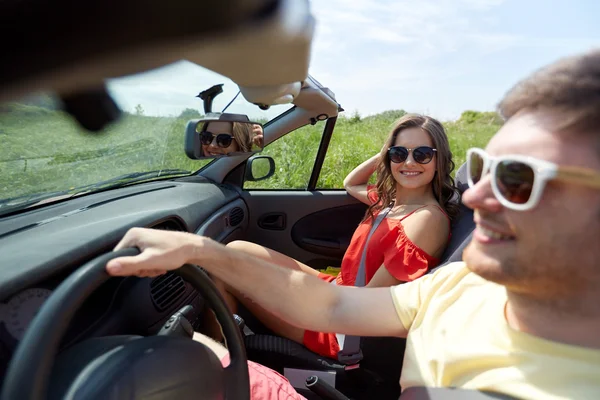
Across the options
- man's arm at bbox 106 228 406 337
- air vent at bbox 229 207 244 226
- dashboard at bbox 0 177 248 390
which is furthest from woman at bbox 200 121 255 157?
man's arm at bbox 106 228 406 337

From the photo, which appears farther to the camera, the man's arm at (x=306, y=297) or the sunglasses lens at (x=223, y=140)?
the sunglasses lens at (x=223, y=140)

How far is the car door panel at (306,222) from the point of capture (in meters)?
3.67

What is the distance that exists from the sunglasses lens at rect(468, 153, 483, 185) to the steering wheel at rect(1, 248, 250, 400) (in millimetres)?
771

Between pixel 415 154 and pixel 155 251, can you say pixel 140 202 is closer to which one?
pixel 155 251

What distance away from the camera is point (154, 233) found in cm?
121

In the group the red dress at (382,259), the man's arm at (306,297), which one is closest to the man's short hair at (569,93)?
the man's arm at (306,297)

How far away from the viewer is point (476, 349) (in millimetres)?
1279

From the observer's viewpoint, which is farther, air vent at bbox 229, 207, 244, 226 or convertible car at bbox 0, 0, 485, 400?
air vent at bbox 229, 207, 244, 226

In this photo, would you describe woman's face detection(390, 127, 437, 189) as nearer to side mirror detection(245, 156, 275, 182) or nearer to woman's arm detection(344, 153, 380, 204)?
woman's arm detection(344, 153, 380, 204)

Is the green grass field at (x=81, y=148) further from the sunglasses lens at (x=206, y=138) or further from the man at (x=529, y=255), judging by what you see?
the man at (x=529, y=255)

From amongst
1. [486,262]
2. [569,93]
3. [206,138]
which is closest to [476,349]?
[486,262]

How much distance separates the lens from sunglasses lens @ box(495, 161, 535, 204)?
1062mm

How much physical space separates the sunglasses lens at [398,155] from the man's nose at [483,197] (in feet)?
4.98

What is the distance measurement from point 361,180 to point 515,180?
2375 millimetres
